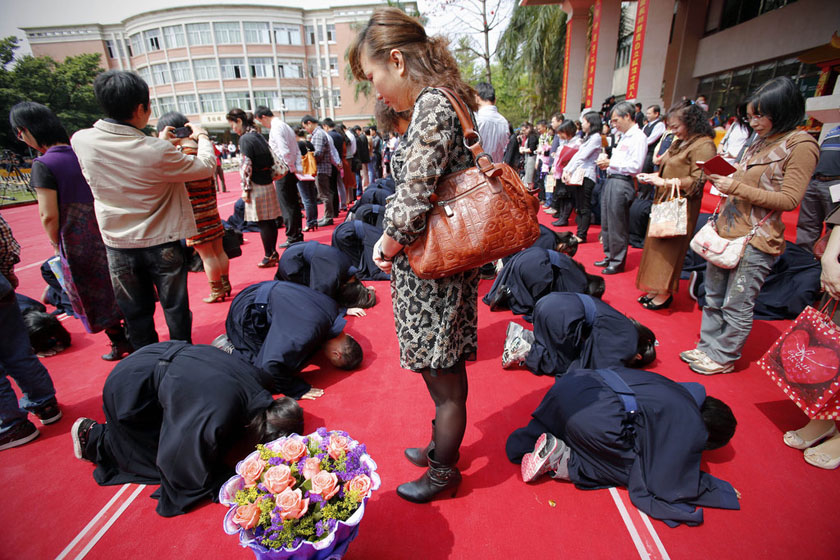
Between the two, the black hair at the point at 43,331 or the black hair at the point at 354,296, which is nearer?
the black hair at the point at 43,331

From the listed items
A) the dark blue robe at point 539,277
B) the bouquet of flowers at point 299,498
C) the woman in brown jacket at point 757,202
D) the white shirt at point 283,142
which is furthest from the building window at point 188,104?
the bouquet of flowers at point 299,498

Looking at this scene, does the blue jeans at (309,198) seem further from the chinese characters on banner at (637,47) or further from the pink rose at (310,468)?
the chinese characters on banner at (637,47)

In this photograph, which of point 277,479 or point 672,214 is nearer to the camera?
point 277,479

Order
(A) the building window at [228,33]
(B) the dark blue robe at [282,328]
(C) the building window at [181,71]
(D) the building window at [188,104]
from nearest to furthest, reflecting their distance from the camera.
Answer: (B) the dark blue robe at [282,328] → (A) the building window at [228,33] → (C) the building window at [181,71] → (D) the building window at [188,104]

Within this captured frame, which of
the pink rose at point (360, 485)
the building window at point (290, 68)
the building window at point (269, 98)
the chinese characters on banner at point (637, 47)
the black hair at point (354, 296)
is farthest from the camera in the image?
the building window at point (290, 68)

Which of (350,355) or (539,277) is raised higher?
(539,277)

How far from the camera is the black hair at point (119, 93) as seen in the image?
2.09 metres

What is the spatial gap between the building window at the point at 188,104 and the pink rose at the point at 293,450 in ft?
146

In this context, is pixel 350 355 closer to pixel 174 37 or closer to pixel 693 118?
pixel 693 118

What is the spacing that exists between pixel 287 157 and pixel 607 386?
4.98 meters

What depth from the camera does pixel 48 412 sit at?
2426 millimetres

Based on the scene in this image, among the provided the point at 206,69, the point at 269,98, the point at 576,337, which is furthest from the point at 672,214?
the point at 206,69

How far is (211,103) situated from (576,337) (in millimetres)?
43635

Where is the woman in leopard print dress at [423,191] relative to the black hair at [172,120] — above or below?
below
